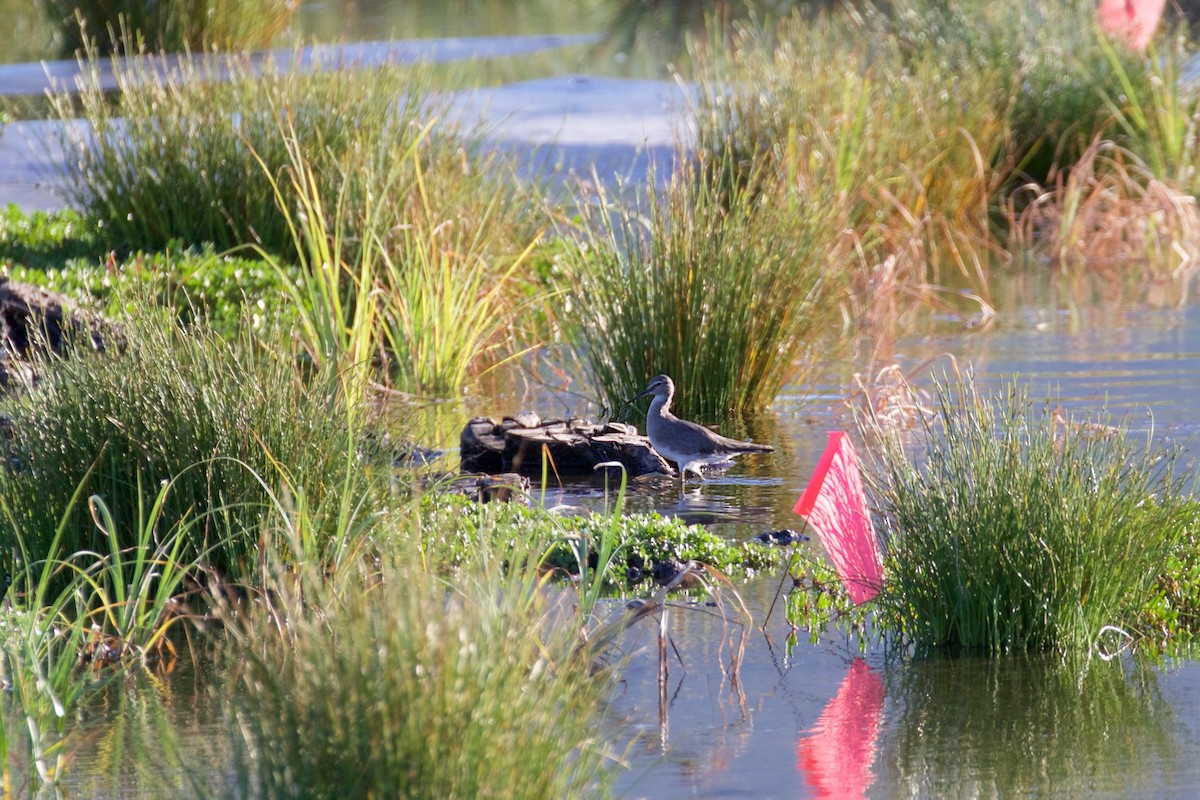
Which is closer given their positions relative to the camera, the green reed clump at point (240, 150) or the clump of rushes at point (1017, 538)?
the clump of rushes at point (1017, 538)

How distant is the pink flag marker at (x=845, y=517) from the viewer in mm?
5180

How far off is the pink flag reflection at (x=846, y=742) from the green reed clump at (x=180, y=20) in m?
14.3

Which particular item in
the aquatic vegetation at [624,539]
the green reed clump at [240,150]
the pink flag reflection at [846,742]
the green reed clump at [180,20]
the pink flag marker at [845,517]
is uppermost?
the green reed clump at [180,20]

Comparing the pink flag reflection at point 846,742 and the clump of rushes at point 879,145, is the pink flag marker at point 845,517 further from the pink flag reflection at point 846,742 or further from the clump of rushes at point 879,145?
the clump of rushes at point 879,145

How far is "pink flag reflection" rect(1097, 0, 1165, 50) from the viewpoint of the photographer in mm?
15391

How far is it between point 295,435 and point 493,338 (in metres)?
5.07

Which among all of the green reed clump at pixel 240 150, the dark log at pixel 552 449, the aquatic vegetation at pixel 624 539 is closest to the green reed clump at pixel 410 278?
the green reed clump at pixel 240 150

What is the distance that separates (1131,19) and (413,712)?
48.0 feet

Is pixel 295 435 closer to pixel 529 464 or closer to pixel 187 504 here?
pixel 187 504

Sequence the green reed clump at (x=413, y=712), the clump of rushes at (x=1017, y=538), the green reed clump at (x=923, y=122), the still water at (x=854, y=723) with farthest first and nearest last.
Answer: the green reed clump at (x=923, y=122)
the clump of rushes at (x=1017, y=538)
the still water at (x=854, y=723)
the green reed clump at (x=413, y=712)

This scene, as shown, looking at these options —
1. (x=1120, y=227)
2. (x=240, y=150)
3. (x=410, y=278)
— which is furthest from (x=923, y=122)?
(x=410, y=278)

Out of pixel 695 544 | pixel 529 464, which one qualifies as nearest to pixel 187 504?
pixel 695 544

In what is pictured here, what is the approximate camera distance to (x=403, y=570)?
316cm

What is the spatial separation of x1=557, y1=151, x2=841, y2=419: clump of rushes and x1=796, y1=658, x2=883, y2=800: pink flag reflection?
11.2ft
